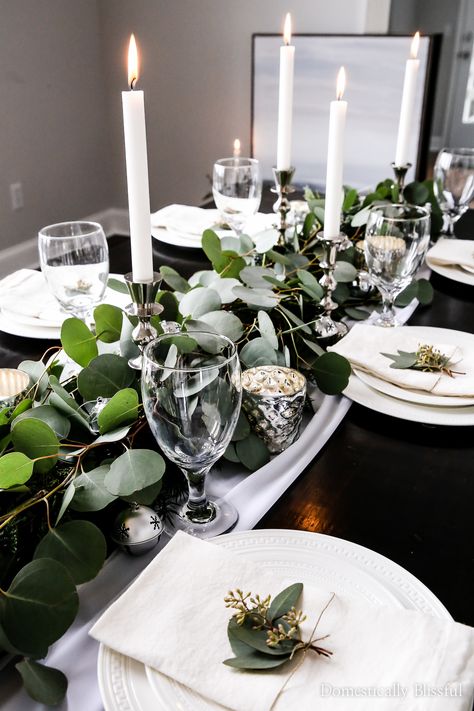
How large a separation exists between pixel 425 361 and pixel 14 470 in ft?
1.82

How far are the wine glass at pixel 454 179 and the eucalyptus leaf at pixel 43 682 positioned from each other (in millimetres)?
1321

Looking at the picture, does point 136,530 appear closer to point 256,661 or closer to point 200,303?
point 256,661

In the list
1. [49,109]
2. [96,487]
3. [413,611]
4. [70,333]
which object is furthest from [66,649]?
[49,109]

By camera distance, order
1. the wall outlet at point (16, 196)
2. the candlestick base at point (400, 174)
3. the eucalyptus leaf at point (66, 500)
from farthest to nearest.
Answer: the wall outlet at point (16, 196) → the candlestick base at point (400, 174) → the eucalyptus leaf at point (66, 500)

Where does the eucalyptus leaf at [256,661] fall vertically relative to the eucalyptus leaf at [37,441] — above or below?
below

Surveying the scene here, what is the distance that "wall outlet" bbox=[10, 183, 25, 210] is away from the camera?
302cm

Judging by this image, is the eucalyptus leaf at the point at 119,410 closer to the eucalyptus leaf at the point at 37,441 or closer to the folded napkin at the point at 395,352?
the eucalyptus leaf at the point at 37,441

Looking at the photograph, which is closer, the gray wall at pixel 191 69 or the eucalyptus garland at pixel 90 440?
the eucalyptus garland at pixel 90 440

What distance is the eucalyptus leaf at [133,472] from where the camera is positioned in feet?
1.95

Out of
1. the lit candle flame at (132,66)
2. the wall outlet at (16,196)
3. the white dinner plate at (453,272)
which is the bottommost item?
the wall outlet at (16,196)

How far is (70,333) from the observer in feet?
2.61

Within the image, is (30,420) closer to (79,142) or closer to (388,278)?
(388,278)

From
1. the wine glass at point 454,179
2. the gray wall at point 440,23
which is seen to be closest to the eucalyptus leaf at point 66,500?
the wine glass at point 454,179

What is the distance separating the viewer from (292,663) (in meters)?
0.48
